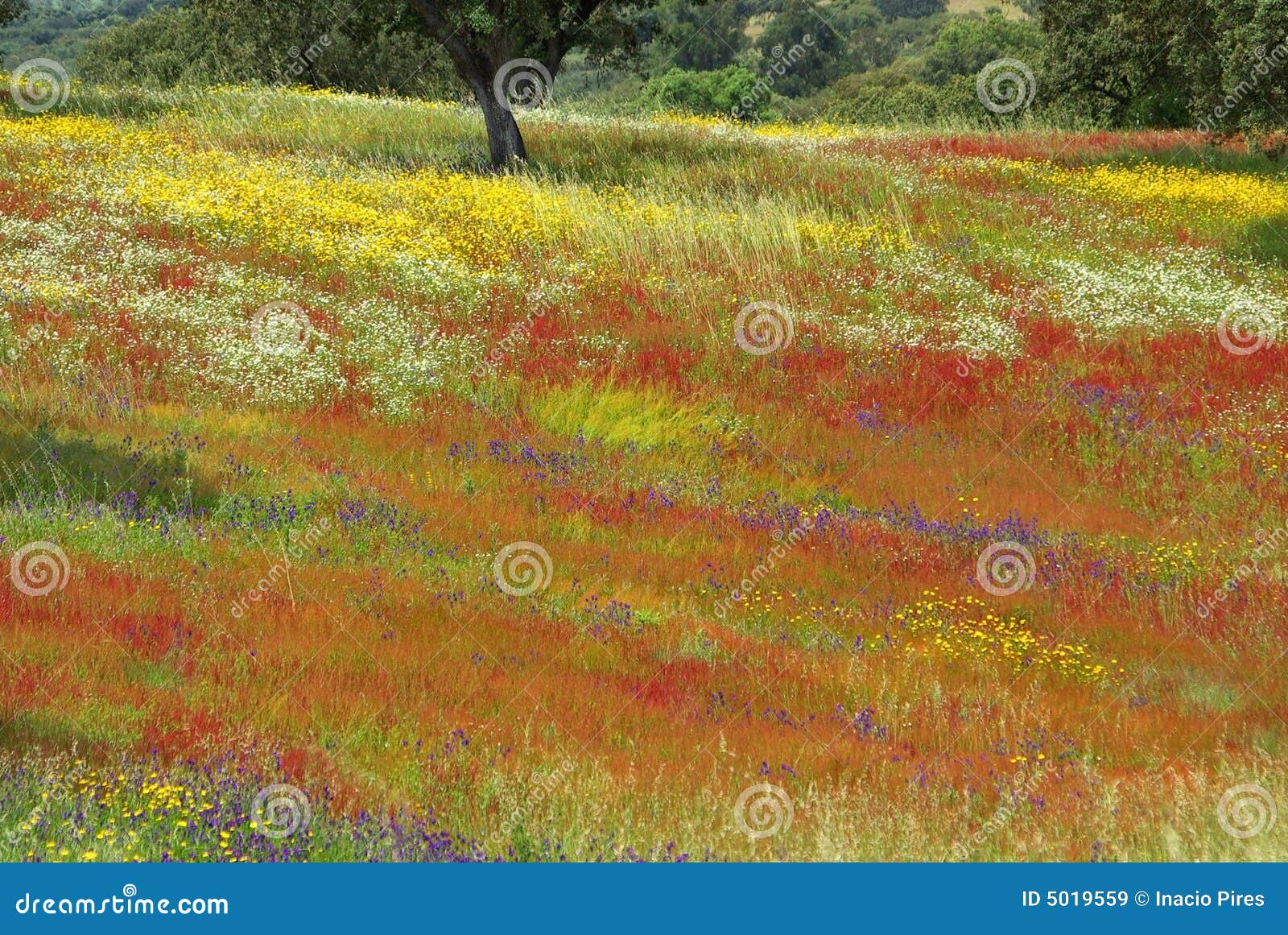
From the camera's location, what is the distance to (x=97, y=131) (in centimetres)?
2502

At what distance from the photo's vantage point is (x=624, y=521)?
1001 cm

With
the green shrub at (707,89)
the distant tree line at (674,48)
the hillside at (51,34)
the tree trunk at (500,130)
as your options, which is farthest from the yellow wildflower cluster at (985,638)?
the hillside at (51,34)

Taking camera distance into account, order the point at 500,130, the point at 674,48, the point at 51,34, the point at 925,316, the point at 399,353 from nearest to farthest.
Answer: the point at 399,353, the point at 925,316, the point at 500,130, the point at 674,48, the point at 51,34

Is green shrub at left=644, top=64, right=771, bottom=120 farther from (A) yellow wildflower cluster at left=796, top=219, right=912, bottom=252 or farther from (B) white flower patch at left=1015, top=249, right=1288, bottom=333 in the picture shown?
(B) white flower patch at left=1015, top=249, right=1288, bottom=333

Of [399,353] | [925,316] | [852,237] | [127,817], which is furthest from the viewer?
[852,237]

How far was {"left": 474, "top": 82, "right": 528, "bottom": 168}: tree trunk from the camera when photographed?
84.1 ft

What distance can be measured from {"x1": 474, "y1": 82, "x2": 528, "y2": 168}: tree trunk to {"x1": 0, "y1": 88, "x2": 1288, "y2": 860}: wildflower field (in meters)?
3.29

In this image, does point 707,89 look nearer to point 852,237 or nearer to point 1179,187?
point 1179,187

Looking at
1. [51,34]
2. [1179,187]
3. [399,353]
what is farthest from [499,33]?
[51,34]

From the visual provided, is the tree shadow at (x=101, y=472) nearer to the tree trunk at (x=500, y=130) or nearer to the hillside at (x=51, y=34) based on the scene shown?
the tree trunk at (x=500, y=130)

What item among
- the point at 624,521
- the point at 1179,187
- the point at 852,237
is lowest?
the point at 624,521

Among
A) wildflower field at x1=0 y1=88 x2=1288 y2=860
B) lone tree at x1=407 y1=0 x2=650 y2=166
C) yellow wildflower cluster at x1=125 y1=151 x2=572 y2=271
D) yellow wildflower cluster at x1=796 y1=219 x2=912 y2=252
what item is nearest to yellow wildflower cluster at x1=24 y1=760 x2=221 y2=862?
wildflower field at x1=0 y1=88 x2=1288 y2=860

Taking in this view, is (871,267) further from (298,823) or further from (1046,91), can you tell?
(1046,91)

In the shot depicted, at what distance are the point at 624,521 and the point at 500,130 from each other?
18.2 metres
